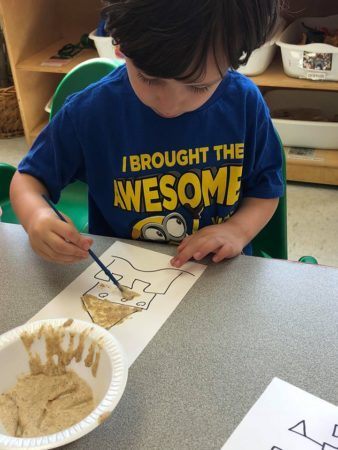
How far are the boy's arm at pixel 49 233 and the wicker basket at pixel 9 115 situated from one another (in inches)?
71.5

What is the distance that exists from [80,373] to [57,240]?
8.3 inches

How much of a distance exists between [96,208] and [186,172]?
0.67 feet

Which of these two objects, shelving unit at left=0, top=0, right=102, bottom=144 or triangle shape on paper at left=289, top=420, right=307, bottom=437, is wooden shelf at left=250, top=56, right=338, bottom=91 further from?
triangle shape on paper at left=289, top=420, right=307, bottom=437

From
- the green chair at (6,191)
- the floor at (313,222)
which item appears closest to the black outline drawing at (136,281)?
the green chair at (6,191)

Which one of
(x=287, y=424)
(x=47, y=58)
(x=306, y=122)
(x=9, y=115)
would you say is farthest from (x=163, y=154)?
(x=9, y=115)

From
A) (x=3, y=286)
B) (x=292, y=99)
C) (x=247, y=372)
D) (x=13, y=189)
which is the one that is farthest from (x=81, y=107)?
(x=292, y=99)

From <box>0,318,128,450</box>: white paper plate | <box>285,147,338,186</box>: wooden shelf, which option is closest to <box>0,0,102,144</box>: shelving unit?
<box>285,147,338,186</box>: wooden shelf

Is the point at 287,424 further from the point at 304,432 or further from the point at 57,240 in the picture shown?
the point at 57,240

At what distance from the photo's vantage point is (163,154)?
821 millimetres

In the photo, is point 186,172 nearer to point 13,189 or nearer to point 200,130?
point 200,130

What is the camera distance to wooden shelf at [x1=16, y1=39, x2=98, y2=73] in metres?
2.13

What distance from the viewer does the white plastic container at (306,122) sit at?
6.45 feet

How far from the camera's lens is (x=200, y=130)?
2.65 ft

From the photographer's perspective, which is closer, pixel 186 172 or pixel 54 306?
pixel 54 306
